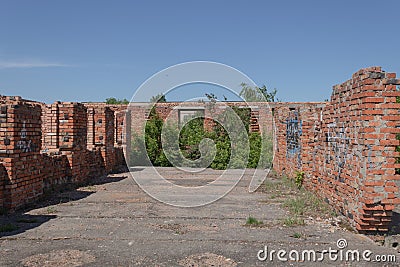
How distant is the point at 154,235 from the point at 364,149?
10.7 ft

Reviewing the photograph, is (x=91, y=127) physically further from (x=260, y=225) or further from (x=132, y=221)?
(x=260, y=225)

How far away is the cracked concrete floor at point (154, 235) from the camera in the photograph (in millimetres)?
4828

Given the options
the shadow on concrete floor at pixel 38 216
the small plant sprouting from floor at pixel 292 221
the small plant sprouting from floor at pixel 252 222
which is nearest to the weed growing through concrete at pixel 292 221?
the small plant sprouting from floor at pixel 292 221

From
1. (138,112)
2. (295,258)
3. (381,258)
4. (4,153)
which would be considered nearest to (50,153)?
(4,153)

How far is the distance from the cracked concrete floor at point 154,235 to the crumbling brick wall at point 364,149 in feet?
1.52

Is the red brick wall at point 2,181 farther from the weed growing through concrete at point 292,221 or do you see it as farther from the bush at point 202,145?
the bush at point 202,145

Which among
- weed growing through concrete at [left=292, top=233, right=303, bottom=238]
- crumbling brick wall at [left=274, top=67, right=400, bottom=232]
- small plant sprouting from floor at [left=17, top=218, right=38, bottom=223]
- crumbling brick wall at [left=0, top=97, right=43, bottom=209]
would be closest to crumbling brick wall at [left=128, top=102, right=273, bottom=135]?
crumbling brick wall at [left=274, top=67, right=400, bottom=232]

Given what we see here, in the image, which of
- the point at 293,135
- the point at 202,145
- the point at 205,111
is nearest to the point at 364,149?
the point at 293,135

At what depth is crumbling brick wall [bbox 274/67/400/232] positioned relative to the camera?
5.93 m

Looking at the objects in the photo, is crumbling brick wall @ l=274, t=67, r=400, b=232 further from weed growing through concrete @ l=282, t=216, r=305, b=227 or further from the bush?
the bush

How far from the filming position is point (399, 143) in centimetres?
594

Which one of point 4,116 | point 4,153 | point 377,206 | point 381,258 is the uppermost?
point 4,116

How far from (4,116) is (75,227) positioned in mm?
2552

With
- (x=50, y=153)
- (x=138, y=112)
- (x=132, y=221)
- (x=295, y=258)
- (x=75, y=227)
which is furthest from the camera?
(x=138, y=112)
